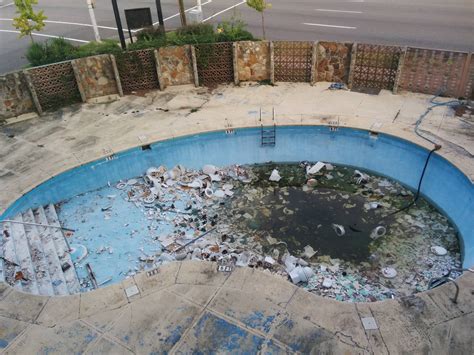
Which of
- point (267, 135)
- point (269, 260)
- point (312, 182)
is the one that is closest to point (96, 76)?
point (267, 135)

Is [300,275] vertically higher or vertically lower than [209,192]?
lower

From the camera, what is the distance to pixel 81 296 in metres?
9.23

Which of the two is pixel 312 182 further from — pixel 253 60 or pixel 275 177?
pixel 253 60

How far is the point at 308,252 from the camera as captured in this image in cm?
1121

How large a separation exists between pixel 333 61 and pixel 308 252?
8.44m

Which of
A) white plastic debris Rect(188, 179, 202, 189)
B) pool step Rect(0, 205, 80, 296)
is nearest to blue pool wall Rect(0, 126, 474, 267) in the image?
pool step Rect(0, 205, 80, 296)

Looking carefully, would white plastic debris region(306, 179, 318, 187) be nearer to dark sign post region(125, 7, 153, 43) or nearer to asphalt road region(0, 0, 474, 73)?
asphalt road region(0, 0, 474, 73)

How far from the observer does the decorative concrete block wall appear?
52.5ft

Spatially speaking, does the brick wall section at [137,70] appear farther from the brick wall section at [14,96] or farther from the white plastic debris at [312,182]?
the white plastic debris at [312,182]

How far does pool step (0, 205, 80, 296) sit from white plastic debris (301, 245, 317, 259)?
5.92 m

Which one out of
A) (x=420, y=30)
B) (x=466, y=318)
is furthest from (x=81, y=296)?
(x=420, y=30)

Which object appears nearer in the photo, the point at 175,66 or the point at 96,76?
the point at 96,76

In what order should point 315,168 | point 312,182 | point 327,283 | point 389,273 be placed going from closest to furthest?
point 327,283 < point 389,273 < point 312,182 < point 315,168

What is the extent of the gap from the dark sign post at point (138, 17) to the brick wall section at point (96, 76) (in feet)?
10.3
